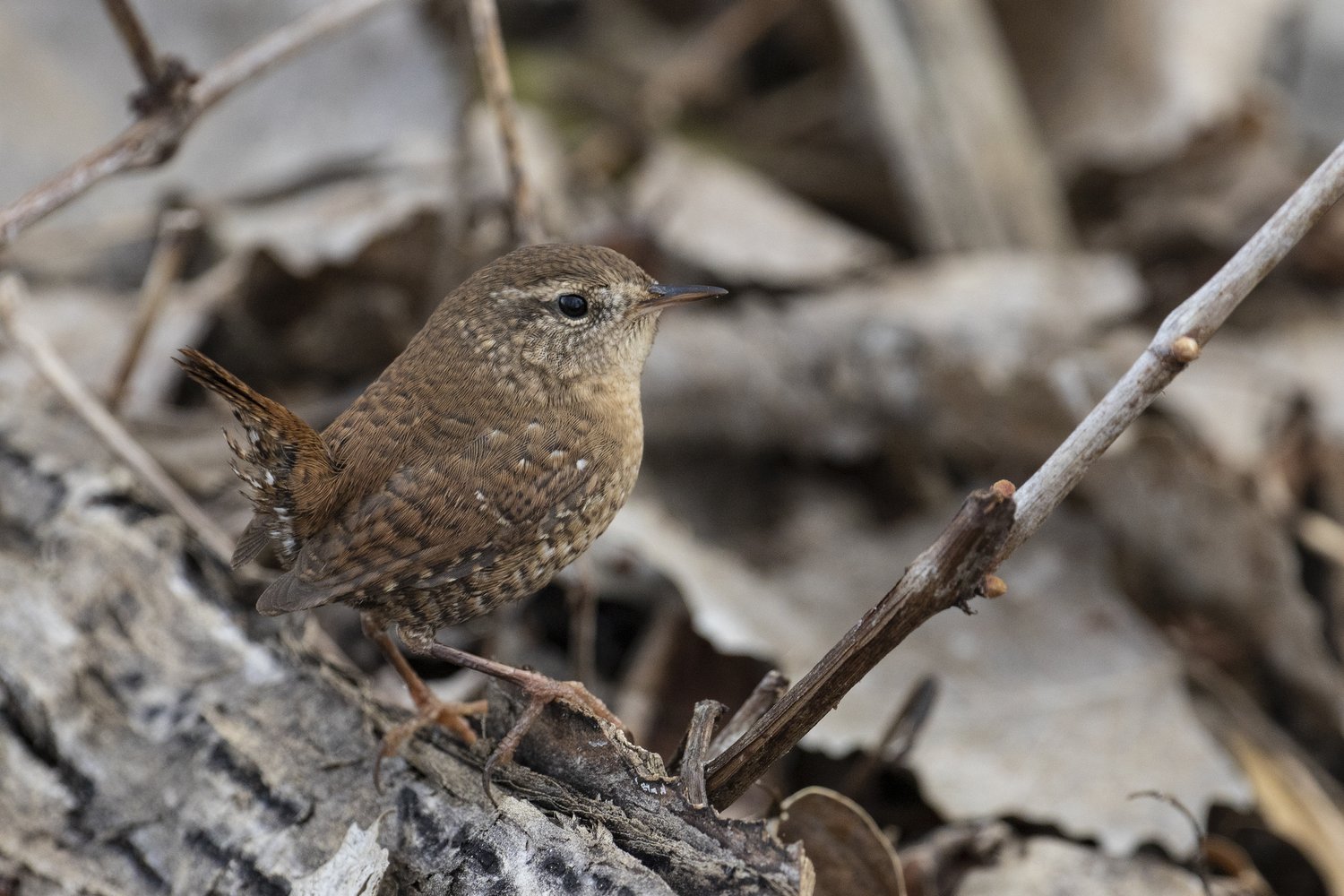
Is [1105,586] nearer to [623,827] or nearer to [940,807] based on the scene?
[940,807]

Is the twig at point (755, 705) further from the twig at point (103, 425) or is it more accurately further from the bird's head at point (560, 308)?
the twig at point (103, 425)

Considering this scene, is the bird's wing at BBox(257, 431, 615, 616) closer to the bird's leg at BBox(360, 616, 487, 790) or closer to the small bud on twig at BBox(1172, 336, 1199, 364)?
the bird's leg at BBox(360, 616, 487, 790)

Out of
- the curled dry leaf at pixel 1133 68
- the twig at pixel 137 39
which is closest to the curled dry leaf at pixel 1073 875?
the twig at pixel 137 39

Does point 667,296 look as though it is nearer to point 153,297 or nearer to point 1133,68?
point 153,297

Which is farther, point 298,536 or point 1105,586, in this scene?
point 1105,586

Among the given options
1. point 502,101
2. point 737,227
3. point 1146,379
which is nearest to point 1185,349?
point 1146,379

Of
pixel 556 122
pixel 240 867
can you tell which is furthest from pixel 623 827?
pixel 556 122
